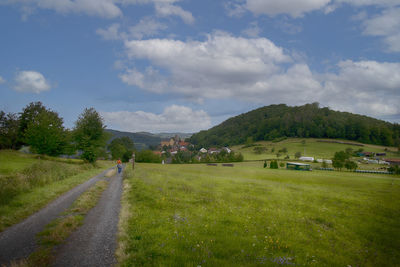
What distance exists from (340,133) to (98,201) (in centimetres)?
18231

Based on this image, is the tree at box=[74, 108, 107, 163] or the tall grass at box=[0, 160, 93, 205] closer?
the tall grass at box=[0, 160, 93, 205]

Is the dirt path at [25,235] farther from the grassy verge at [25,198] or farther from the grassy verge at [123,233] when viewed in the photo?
the grassy verge at [123,233]

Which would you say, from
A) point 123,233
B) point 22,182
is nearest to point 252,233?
point 123,233

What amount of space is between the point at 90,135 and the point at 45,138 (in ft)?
38.8

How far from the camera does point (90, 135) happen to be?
204ft

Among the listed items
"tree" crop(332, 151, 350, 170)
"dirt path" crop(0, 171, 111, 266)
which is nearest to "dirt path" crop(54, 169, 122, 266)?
"dirt path" crop(0, 171, 111, 266)

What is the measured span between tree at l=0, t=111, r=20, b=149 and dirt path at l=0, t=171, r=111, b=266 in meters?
74.3

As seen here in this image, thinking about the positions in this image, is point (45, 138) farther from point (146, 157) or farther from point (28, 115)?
point (146, 157)

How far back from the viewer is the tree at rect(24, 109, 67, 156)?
59531 mm

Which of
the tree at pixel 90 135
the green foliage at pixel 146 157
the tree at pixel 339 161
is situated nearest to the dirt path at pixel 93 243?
the tree at pixel 90 135

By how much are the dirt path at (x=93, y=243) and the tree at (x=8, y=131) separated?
3085 inches

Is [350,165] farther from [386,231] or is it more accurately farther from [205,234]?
[205,234]

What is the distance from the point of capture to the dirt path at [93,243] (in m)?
7.90

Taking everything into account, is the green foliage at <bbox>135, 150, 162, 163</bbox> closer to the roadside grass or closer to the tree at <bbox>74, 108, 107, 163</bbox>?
the tree at <bbox>74, 108, 107, 163</bbox>
